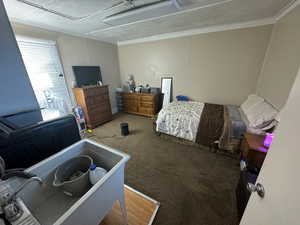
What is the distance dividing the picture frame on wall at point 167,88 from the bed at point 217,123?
4.21 ft

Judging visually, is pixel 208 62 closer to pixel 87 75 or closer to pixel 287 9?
pixel 287 9

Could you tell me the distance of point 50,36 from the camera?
8.33ft

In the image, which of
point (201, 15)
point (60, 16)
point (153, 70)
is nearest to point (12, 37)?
point (60, 16)

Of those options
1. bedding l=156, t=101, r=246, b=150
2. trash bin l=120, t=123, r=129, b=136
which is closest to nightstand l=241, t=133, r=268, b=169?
bedding l=156, t=101, r=246, b=150

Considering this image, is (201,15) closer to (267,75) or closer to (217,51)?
(217,51)

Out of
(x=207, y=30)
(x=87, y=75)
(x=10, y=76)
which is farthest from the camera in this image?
(x=87, y=75)

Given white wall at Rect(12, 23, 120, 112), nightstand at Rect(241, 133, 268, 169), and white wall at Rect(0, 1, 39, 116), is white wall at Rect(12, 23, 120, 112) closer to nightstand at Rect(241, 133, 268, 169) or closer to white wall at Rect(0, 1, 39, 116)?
white wall at Rect(0, 1, 39, 116)

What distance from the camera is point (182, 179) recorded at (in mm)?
1669

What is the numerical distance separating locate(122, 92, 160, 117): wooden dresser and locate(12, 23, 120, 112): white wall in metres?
0.61

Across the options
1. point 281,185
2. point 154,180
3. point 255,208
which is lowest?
point 154,180

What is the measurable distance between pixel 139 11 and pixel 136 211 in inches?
112

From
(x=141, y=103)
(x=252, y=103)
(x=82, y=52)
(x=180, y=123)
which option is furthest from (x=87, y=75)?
(x=252, y=103)

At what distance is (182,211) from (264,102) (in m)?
2.33

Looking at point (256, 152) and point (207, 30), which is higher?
point (207, 30)
